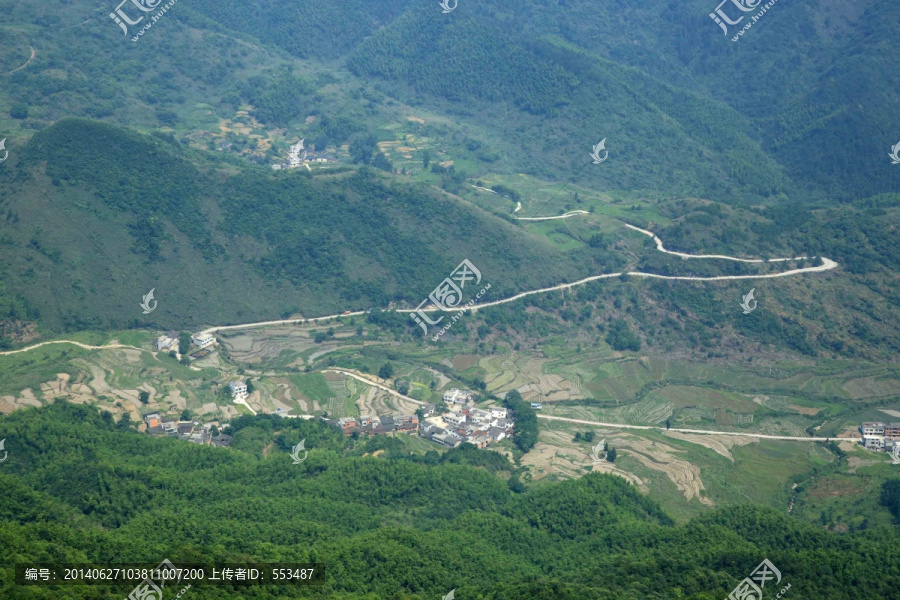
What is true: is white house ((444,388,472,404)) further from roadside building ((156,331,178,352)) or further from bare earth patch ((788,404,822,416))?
bare earth patch ((788,404,822,416))

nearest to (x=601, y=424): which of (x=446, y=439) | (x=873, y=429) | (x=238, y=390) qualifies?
(x=446, y=439)

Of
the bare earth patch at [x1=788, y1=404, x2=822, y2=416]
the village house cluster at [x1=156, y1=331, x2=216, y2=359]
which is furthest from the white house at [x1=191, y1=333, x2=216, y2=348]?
the bare earth patch at [x1=788, y1=404, x2=822, y2=416]

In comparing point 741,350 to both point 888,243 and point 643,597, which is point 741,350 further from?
point 643,597

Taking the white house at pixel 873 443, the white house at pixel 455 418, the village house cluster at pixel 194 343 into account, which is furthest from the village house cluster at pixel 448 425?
the white house at pixel 873 443

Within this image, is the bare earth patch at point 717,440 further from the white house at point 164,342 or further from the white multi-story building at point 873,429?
the white house at point 164,342

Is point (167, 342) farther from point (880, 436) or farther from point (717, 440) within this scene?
point (880, 436)

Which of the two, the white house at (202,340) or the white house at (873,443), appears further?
the white house at (202,340)

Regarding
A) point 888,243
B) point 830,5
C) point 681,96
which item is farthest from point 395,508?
point 830,5
